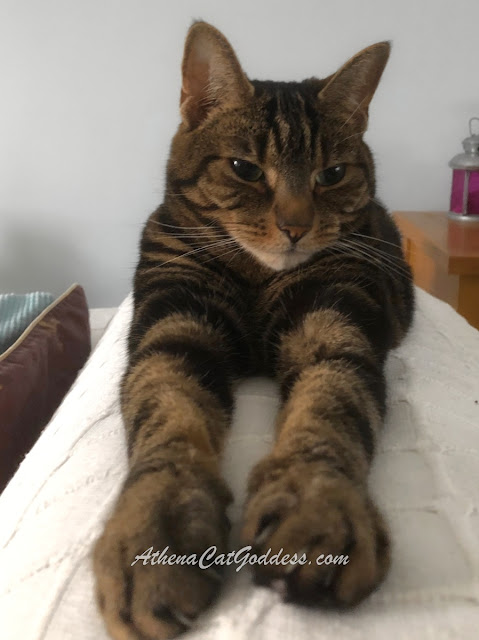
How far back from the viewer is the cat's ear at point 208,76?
0.78 m

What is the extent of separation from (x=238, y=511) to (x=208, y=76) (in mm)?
594

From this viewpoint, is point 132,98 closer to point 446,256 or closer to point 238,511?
point 446,256

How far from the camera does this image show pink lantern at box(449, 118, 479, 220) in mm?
1702

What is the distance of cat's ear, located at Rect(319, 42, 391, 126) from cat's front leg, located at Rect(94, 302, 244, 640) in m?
0.42

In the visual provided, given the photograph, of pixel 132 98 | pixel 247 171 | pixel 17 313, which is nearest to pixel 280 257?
pixel 247 171

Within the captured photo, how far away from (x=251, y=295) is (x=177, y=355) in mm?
180

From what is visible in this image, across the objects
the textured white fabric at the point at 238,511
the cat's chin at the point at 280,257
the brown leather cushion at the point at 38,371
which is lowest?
the brown leather cushion at the point at 38,371

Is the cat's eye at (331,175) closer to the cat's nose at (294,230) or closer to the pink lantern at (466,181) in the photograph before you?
the cat's nose at (294,230)

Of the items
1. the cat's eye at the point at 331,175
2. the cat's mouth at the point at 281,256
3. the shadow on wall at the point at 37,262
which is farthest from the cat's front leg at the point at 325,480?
the shadow on wall at the point at 37,262

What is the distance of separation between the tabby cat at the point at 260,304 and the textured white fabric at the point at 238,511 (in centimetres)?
3

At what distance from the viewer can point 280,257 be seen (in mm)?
789

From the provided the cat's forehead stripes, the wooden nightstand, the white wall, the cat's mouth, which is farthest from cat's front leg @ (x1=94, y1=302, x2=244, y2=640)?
the white wall

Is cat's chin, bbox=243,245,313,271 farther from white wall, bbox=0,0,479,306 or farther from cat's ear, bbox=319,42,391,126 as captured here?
white wall, bbox=0,0,479,306

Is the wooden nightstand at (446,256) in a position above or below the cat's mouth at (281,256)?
below
